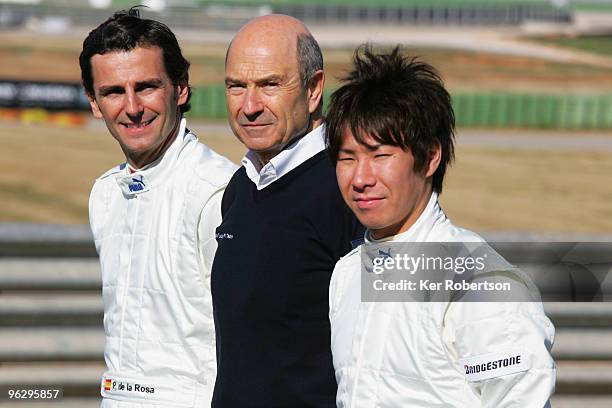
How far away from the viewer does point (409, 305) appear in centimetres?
232

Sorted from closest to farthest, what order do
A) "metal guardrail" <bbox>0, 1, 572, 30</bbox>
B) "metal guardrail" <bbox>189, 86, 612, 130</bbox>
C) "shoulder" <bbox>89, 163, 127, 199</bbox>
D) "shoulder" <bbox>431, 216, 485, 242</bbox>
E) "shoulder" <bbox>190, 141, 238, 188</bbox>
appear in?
"shoulder" <bbox>431, 216, 485, 242</bbox> → "shoulder" <bbox>190, 141, 238, 188</bbox> → "shoulder" <bbox>89, 163, 127, 199</bbox> → "metal guardrail" <bbox>189, 86, 612, 130</bbox> → "metal guardrail" <bbox>0, 1, 572, 30</bbox>

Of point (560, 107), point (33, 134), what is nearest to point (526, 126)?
point (560, 107)

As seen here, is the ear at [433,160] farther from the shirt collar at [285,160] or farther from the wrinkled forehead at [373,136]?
the shirt collar at [285,160]

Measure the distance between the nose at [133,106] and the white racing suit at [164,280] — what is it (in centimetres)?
18

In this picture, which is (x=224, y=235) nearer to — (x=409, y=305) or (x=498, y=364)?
(x=409, y=305)

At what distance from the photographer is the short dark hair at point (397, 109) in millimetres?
2355

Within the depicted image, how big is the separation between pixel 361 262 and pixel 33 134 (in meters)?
20.1

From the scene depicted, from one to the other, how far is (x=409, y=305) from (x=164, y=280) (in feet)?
3.58

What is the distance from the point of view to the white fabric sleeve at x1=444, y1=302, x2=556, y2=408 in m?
2.14

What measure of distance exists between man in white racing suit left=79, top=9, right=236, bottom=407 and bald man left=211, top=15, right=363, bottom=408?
0.80 ft

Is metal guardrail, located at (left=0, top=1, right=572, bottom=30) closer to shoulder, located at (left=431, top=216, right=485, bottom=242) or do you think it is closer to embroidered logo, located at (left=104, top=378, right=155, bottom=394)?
embroidered logo, located at (left=104, top=378, right=155, bottom=394)

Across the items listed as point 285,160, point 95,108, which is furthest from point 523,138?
point 285,160

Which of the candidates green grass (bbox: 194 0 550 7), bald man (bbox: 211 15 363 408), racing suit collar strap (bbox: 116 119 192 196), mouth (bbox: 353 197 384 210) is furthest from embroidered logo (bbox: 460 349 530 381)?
green grass (bbox: 194 0 550 7)

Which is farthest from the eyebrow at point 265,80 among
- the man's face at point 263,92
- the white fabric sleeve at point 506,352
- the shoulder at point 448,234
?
the white fabric sleeve at point 506,352
